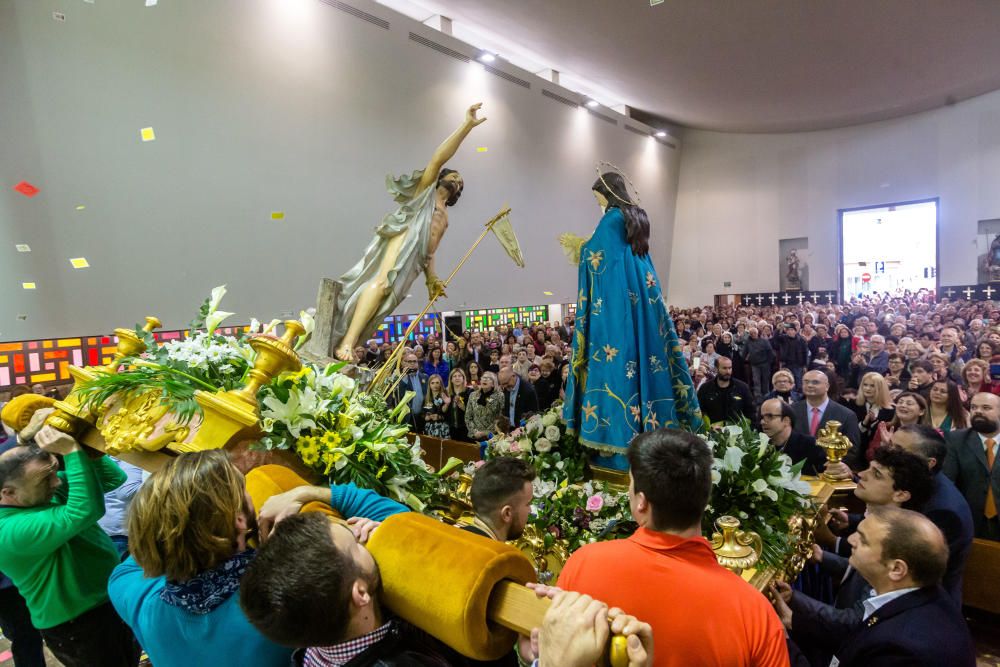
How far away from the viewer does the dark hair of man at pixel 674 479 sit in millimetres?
1420

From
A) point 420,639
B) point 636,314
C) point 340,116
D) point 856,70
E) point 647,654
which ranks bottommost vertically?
point 420,639

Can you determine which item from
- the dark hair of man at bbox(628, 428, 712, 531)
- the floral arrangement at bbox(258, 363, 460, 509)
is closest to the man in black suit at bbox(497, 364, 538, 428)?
the floral arrangement at bbox(258, 363, 460, 509)

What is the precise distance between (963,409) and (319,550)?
5.05 m

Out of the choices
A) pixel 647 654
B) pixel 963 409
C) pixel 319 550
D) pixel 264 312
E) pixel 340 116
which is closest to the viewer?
pixel 647 654

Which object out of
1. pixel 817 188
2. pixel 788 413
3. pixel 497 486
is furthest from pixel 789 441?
pixel 817 188

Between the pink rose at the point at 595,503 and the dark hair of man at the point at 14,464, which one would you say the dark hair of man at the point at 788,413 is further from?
the dark hair of man at the point at 14,464

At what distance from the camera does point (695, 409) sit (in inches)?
119

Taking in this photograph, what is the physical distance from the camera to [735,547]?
→ 6.57ft

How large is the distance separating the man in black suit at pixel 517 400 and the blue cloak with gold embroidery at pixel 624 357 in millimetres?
3051

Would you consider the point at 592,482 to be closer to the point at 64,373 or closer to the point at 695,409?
the point at 695,409

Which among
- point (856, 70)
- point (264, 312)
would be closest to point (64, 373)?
point (264, 312)

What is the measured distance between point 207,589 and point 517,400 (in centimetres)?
513

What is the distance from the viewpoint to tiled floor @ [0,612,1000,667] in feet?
10.5

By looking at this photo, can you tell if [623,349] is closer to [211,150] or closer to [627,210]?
[627,210]
